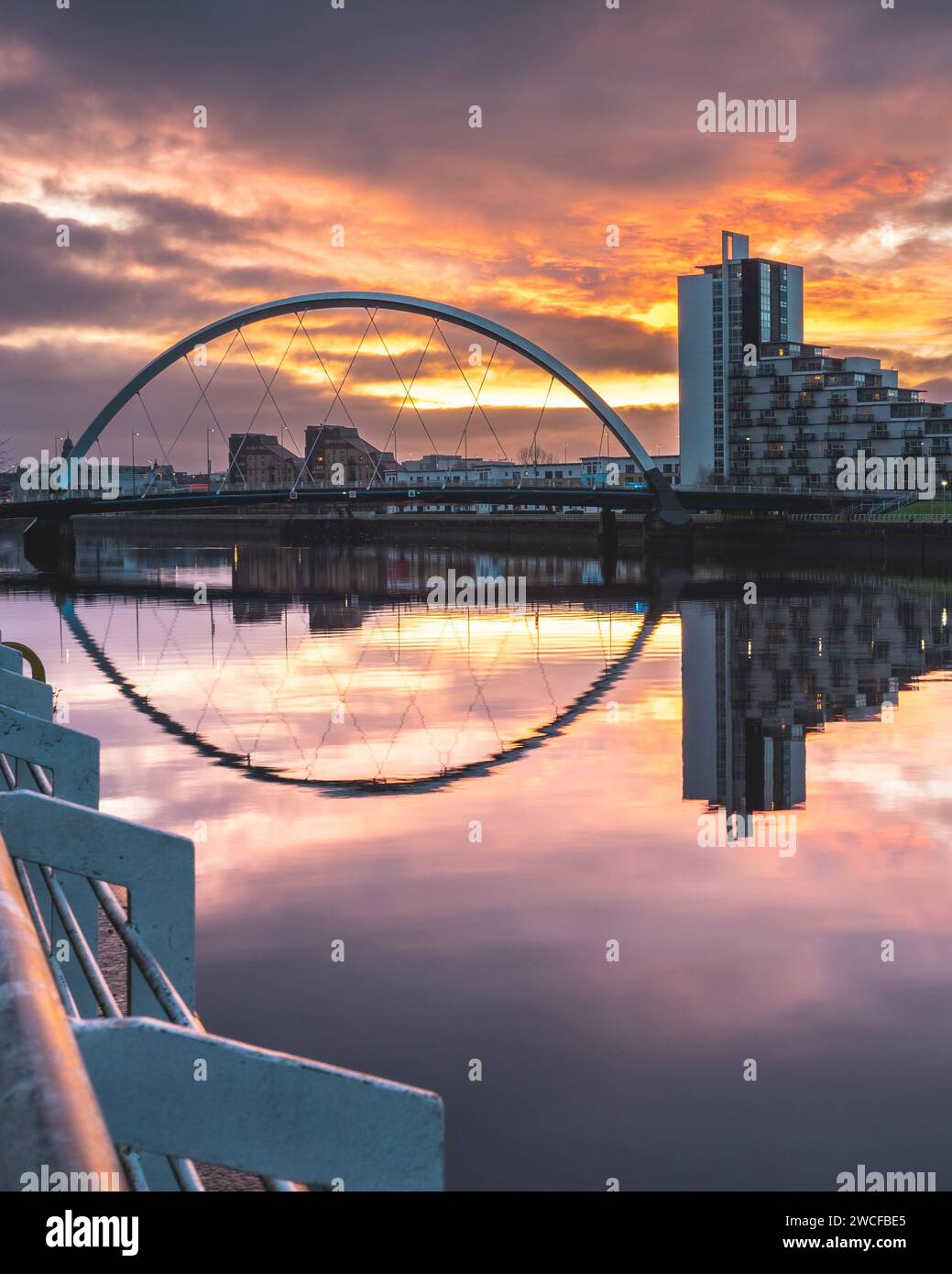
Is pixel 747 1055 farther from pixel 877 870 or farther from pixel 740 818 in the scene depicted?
pixel 740 818

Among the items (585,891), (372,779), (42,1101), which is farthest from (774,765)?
(42,1101)

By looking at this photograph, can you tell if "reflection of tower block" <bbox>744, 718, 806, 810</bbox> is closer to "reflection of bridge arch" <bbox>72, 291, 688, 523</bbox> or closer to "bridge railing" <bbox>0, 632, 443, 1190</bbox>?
"bridge railing" <bbox>0, 632, 443, 1190</bbox>

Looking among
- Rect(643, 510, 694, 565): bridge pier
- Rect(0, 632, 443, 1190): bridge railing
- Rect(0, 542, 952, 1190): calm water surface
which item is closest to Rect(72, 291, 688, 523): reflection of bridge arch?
Rect(643, 510, 694, 565): bridge pier

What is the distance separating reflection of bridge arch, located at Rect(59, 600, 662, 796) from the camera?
800 inches

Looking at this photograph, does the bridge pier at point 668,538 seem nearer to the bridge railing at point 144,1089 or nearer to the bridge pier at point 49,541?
the bridge pier at point 49,541

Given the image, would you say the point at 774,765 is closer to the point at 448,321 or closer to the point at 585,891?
the point at 585,891

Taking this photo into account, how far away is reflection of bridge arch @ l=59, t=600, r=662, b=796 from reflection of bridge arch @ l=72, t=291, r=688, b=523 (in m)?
65.2

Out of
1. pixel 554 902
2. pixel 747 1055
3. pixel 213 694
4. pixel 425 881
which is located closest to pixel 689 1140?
pixel 747 1055

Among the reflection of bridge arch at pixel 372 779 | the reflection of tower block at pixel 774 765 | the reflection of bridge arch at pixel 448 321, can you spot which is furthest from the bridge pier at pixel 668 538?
the reflection of tower block at pixel 774 765

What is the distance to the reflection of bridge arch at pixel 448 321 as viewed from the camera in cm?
9744

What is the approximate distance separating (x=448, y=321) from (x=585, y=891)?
3444 inches

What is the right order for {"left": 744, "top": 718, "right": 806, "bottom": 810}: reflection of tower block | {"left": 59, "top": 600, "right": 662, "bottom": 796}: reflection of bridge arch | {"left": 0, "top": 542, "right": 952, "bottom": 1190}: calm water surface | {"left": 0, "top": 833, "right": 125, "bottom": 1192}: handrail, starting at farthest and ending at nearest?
{"left": 59, "top": 600, "right": 662, "bottom": 796}: reflection of bridge arch < {"left": 744, "top": 718, "right": 806, "bottom": 810}: reflection of tower block < {"left": 0, "top": 542, "right": 952, "bottom": 1190}: calm water surface < {"left": 0, "top": 833, "right": 125, "bottom": 1192}: handrail

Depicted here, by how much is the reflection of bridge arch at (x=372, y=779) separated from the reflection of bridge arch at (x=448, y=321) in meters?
65.2

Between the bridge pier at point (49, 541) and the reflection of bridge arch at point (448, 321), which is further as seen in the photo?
the bridge pier at point (49, 541)
